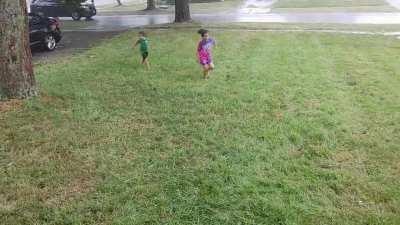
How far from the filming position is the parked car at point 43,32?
1552cm

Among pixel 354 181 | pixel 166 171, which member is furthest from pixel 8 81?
pixel 354 181

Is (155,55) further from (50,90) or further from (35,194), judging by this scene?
(35,194)

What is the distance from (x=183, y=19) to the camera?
21.9m

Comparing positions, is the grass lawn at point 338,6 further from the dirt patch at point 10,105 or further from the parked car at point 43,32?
the dirt patch at point 10,105

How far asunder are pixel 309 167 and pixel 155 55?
8.24m

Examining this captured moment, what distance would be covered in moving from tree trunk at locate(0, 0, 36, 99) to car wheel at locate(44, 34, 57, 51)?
7312mm

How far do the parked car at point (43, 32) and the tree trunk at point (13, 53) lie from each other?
23.1 feet

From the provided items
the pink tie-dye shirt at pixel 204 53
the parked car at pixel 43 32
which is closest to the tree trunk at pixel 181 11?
the parked car at pixel 43 32

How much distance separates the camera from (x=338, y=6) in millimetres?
31375

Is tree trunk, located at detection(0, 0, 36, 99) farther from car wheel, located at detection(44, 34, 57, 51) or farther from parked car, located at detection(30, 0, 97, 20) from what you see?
parked car, located at detection(30, 0, 97, 20)

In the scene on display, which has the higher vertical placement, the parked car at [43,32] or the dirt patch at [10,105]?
the parked car at [43,32]

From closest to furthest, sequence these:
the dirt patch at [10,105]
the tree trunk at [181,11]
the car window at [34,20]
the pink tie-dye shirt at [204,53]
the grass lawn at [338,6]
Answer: the dirt patch at [10,105]
the pink tie-dye shirt at [204,53]
the car window at [34,20]
the tree trunk at [181,11]
the grass lawn at [338,6]

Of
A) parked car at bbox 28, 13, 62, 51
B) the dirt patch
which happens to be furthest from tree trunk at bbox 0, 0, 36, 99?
parked car at bbox 28, 13, 62, 51

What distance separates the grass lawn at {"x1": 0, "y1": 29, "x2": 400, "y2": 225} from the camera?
4.88m
